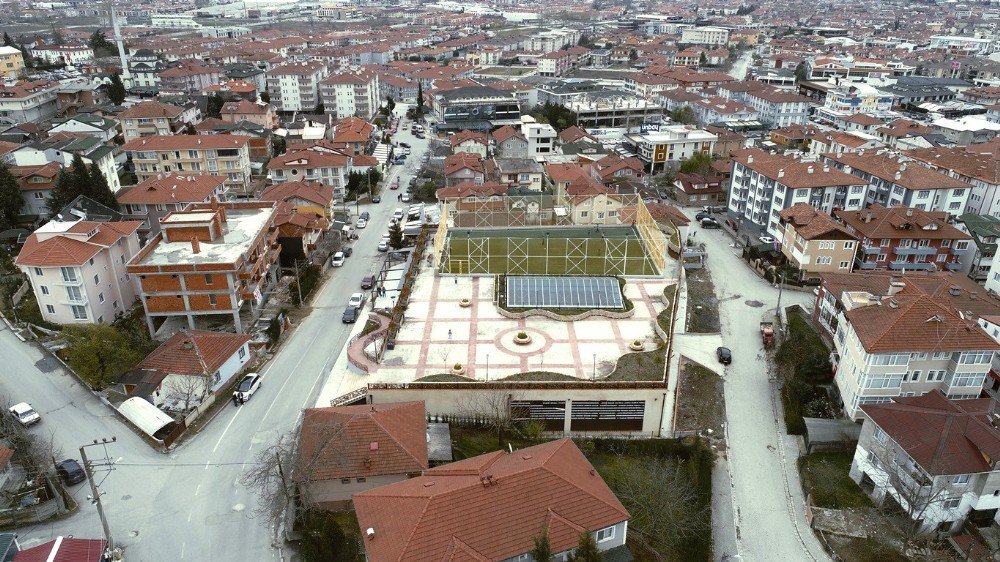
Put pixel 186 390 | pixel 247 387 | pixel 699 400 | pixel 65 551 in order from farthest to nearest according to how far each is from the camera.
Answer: pixel 699 400
pixel 247 387
pixel 186 390
pixel 65 551

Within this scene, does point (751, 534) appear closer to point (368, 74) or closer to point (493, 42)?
point (368, 74)

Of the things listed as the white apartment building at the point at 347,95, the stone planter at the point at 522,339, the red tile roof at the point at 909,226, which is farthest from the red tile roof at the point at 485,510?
the white apartment building at the point at 347,95

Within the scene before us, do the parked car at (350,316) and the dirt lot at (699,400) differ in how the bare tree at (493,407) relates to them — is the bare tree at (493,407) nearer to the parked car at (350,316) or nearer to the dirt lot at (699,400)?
the dirt lot at (699,400)

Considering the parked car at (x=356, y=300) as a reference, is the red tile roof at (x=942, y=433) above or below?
above

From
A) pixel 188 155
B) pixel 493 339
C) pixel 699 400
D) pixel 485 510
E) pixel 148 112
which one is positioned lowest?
pixel 699 400

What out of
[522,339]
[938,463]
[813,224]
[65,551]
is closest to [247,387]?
[65,551]

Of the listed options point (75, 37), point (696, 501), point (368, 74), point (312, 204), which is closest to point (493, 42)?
point (368, 74)

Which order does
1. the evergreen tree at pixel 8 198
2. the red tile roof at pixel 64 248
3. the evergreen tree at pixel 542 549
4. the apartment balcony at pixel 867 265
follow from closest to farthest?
the evergreen tree at pixel 542 549, the red tile roof at pixel 64 248, the apartment balcony at pixel 867 265, the evergreen tree at pixel 8 198

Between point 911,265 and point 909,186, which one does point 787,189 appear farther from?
point 911,265
